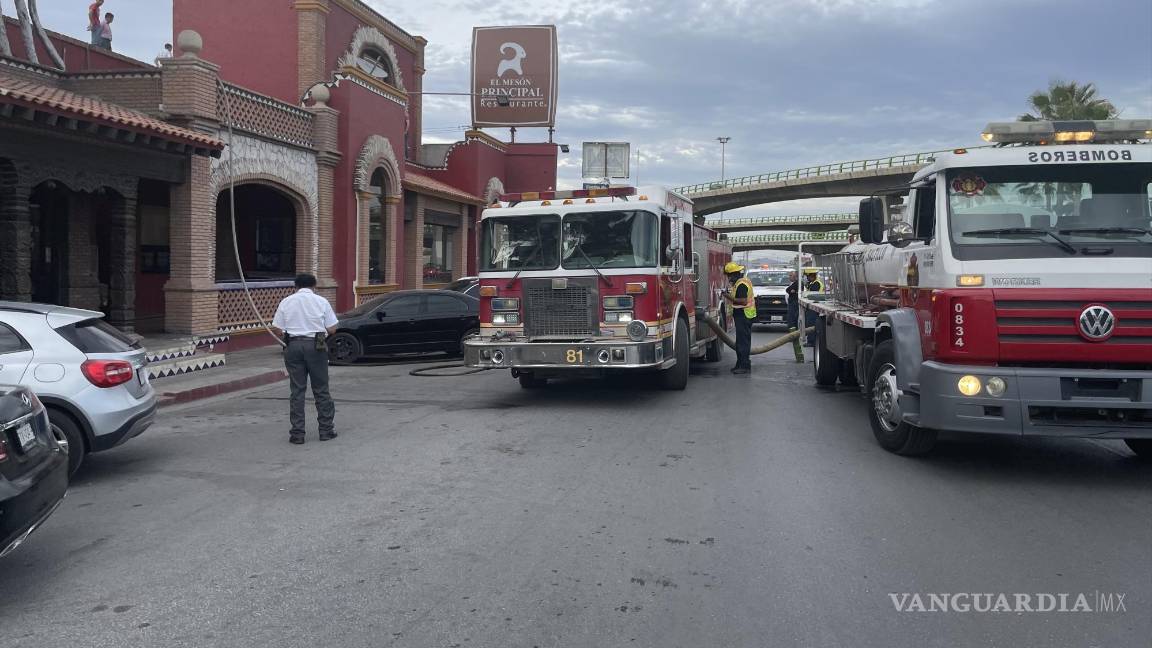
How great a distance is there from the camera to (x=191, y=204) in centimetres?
1520

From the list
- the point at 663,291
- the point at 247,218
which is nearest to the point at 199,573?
the point at 663,291

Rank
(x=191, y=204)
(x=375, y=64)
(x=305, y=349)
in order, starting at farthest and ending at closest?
(x=375, y=64), (x=191, y=204), (x=305, y=349)

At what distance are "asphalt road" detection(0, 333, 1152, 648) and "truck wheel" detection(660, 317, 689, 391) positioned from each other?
2.65 meters

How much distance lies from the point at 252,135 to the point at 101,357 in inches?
428

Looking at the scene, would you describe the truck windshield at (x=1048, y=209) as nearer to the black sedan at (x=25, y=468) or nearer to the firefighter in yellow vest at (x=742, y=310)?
the black sedan at (x=25, y=468)

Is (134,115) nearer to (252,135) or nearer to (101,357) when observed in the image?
(252,135)

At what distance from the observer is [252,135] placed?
16.9 metres

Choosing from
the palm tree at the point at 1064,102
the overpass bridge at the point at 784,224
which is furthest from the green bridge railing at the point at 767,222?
the palm tree at the point at 1064,102

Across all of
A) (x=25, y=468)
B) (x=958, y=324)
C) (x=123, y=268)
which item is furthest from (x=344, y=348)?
(x=958, y=324)

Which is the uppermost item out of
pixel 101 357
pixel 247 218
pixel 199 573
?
pixel 247 218

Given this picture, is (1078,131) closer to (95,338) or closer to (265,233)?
(95,338)

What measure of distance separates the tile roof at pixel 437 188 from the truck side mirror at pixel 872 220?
→ 17.4m

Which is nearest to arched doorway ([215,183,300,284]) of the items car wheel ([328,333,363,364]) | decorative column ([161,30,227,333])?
decorative column ([161,30,227,333])

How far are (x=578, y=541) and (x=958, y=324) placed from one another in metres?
3.41
